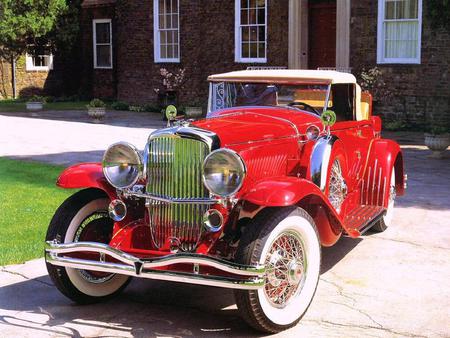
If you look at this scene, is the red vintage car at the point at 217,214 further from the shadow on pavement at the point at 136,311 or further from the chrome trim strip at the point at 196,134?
the shadow on pavement at the point at 136,311

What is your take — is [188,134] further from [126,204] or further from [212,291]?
[212,291]

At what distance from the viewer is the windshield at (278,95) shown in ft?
19.4

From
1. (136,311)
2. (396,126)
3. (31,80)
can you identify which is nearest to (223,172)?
(136,311)

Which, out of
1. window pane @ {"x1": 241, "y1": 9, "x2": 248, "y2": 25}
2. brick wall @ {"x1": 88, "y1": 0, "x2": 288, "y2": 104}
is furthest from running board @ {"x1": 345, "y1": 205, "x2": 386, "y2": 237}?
window pane @ {"x1": 241, "y1": 9, "x2": 248, "y2": 25}

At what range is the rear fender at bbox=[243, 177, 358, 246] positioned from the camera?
427cm

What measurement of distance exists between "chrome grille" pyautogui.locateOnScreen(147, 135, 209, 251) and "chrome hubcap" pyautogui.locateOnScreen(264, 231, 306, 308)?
0.54m

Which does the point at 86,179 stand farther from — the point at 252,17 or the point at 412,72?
the point at 252,17

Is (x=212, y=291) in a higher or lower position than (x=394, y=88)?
lower

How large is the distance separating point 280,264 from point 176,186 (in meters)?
0.87

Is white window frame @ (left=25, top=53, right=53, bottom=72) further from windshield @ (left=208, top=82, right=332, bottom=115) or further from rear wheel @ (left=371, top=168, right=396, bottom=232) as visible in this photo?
windshield @ (left=208, top=82, right=332, bottom=115)

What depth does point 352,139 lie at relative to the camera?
6.21m

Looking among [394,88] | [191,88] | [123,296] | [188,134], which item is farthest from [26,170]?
[191,88]

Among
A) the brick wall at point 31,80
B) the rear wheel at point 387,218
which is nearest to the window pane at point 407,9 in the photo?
the rear wheel at point 387,218

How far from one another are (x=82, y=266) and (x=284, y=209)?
1.36 metres
